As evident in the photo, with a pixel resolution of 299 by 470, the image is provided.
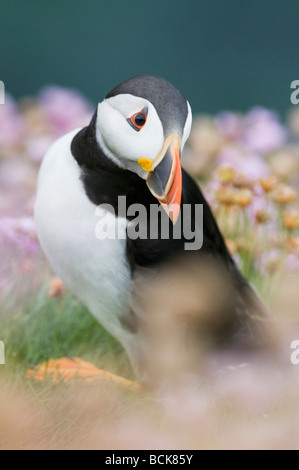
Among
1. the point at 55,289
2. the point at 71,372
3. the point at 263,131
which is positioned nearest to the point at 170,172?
the point at 71,372

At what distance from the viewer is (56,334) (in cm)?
199

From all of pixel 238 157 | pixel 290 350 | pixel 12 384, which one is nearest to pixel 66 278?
pixel 12 384

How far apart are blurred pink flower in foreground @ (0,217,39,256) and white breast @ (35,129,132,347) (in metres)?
0.17

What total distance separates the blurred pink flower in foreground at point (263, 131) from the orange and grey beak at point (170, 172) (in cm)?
195

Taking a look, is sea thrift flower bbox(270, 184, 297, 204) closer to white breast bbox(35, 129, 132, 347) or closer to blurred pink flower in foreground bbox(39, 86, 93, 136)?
white breast bbox(35, 129, 132, 347)

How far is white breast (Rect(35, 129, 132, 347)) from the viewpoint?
1.63 meters

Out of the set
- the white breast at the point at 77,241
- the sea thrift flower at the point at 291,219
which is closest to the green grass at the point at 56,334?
the white breast at the point at 77,241

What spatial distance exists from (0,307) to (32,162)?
100cm

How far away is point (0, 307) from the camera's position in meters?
1.96

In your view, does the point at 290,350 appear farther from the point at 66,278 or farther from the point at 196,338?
the point at 66,278

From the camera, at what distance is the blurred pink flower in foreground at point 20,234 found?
1.86 metres

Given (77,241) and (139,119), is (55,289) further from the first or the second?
(139,119)

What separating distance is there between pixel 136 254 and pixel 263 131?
1.83m

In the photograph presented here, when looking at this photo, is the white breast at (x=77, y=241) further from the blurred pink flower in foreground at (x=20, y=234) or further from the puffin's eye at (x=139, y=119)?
the puffin's eye at (x=139, y=119)
